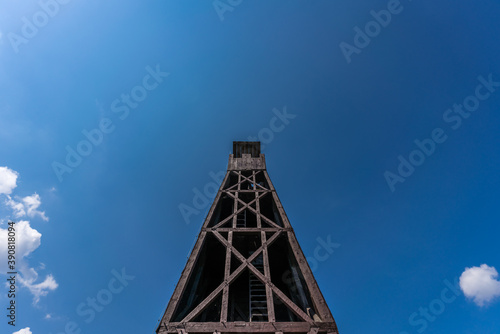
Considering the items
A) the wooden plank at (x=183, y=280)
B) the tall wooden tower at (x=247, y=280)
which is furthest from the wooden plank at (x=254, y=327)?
the wooden plank at (x=183, y=280)

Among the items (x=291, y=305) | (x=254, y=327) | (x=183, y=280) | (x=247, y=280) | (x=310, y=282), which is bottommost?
(x=254, y=327)

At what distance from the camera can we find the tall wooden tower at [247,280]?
5.26 metres

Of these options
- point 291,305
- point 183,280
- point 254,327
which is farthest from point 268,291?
point 183,280

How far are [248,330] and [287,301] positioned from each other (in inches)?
45.3

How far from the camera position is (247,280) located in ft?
31.0

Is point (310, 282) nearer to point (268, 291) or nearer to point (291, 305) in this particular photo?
point (291, 305)

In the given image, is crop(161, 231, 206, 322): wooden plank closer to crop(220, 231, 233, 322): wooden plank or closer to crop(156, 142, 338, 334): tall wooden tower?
crop(156, 142, 338, 334): tall wooden tower

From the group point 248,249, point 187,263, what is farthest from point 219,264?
point 187,263

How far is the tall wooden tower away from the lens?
526 cm

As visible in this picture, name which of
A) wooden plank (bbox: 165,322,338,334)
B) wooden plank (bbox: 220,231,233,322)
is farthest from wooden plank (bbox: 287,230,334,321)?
wooden plank (bbox: 220,231,233,322)

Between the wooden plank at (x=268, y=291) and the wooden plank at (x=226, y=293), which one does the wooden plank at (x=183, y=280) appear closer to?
the wooden plank at (x=226, y=293)

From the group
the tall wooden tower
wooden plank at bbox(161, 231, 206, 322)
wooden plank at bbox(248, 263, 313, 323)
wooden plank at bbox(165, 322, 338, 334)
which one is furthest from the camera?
wooden plank at bbox(161, 231, 206, 322)

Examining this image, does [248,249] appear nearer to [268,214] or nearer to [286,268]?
[286,268]

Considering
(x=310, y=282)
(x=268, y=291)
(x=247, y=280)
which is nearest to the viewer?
(x=268, y=291)
